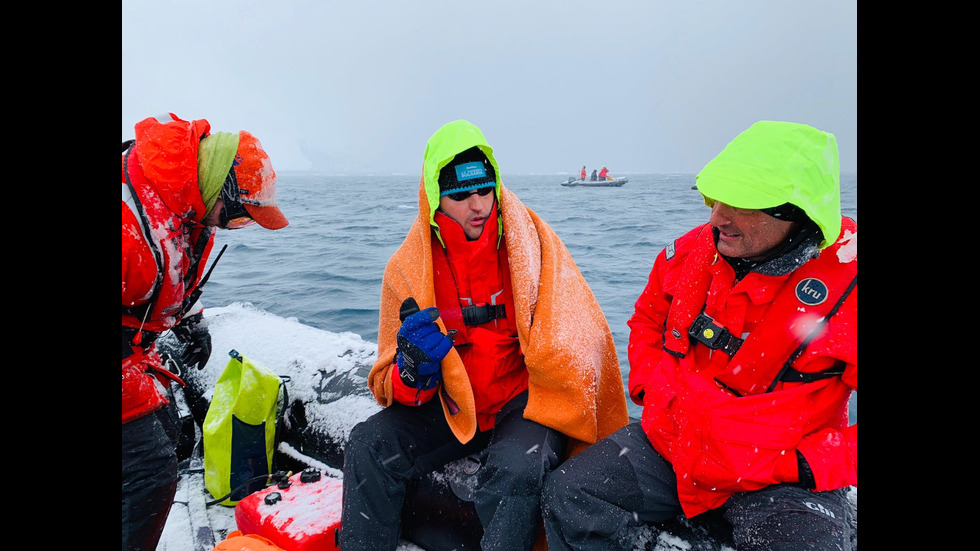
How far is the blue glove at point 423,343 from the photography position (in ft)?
6.68

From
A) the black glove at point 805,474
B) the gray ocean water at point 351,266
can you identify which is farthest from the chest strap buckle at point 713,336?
the gray ocean water at point 351,266

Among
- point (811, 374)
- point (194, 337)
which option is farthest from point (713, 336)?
point (194, 337)

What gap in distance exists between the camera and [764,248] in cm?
176

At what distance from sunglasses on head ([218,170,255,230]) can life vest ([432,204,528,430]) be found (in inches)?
33.3

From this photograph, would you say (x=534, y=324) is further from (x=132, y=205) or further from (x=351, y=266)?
(x=351, y=266)

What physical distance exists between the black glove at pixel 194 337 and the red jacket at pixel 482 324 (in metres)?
1.54

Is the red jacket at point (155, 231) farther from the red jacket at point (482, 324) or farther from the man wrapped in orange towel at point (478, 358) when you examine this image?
the red jacket at point (482, 324)

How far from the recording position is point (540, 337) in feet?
6.78

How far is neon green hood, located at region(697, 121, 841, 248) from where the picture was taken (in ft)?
5.19
